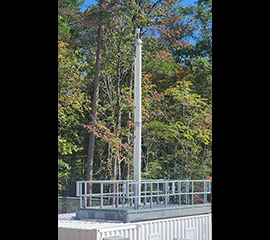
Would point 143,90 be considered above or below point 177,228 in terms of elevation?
above

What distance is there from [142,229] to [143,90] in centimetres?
1406

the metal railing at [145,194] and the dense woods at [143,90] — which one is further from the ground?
the dense woods at [143,90]

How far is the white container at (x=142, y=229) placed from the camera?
9.48 meters

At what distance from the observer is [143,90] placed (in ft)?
79.1

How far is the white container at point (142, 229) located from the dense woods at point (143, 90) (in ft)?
31.9

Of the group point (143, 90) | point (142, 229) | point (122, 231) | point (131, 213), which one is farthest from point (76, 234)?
point (143, 90)

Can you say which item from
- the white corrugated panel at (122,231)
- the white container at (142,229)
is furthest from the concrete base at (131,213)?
the white corrugated panel at (122,231)

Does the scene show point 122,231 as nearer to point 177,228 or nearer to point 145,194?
point 177,228

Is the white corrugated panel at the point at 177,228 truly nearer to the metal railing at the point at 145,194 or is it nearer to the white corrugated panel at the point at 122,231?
the white corrugated panel at the point at 122,231
